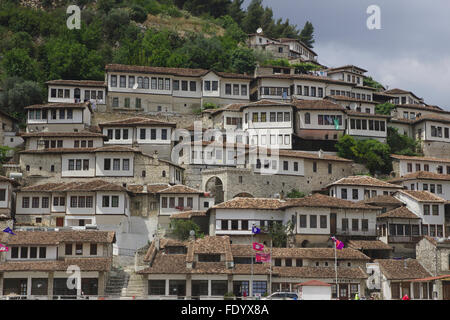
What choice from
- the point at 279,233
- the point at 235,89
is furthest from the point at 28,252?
the point at 235,89

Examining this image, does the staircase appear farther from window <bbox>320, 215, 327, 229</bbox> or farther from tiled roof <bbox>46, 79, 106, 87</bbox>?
tiled roof <bbox>46, 79, 106, 87</bbox>

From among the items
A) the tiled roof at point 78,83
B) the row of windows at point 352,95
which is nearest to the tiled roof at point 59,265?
the tiled roof at point 78,83

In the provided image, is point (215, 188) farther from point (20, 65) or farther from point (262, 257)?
point (20, 65)

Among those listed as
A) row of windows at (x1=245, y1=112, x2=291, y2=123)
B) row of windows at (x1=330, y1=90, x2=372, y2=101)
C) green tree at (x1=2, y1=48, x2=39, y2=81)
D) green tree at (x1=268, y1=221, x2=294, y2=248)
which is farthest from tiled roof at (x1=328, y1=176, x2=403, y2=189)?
green tree at (x1=2, y1=48, x2=39, y2=81)

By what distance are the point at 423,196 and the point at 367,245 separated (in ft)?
29.3

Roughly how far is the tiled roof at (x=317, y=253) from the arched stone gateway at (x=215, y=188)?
12576 mm

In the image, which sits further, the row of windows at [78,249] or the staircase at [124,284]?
the row of windows at [78,249]

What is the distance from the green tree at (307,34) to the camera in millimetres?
135000

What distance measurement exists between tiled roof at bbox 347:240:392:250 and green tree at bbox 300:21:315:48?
81.5 metres

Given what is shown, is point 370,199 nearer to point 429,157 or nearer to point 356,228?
point 356,228

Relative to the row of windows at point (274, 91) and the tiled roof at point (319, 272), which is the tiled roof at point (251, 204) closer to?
the tiled roof at point (319, 272)

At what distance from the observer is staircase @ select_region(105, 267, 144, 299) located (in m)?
50.8

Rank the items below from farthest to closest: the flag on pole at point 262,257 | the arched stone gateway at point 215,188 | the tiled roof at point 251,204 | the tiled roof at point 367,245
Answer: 1. the arched stone gateway at point 215,188
2. the tiled roof at point 251,204
3. the tiled roof at point 367,245
4. the flag on pole at point 262,257

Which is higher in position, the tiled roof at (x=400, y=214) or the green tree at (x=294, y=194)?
the green tree at (x=294, y=194)
